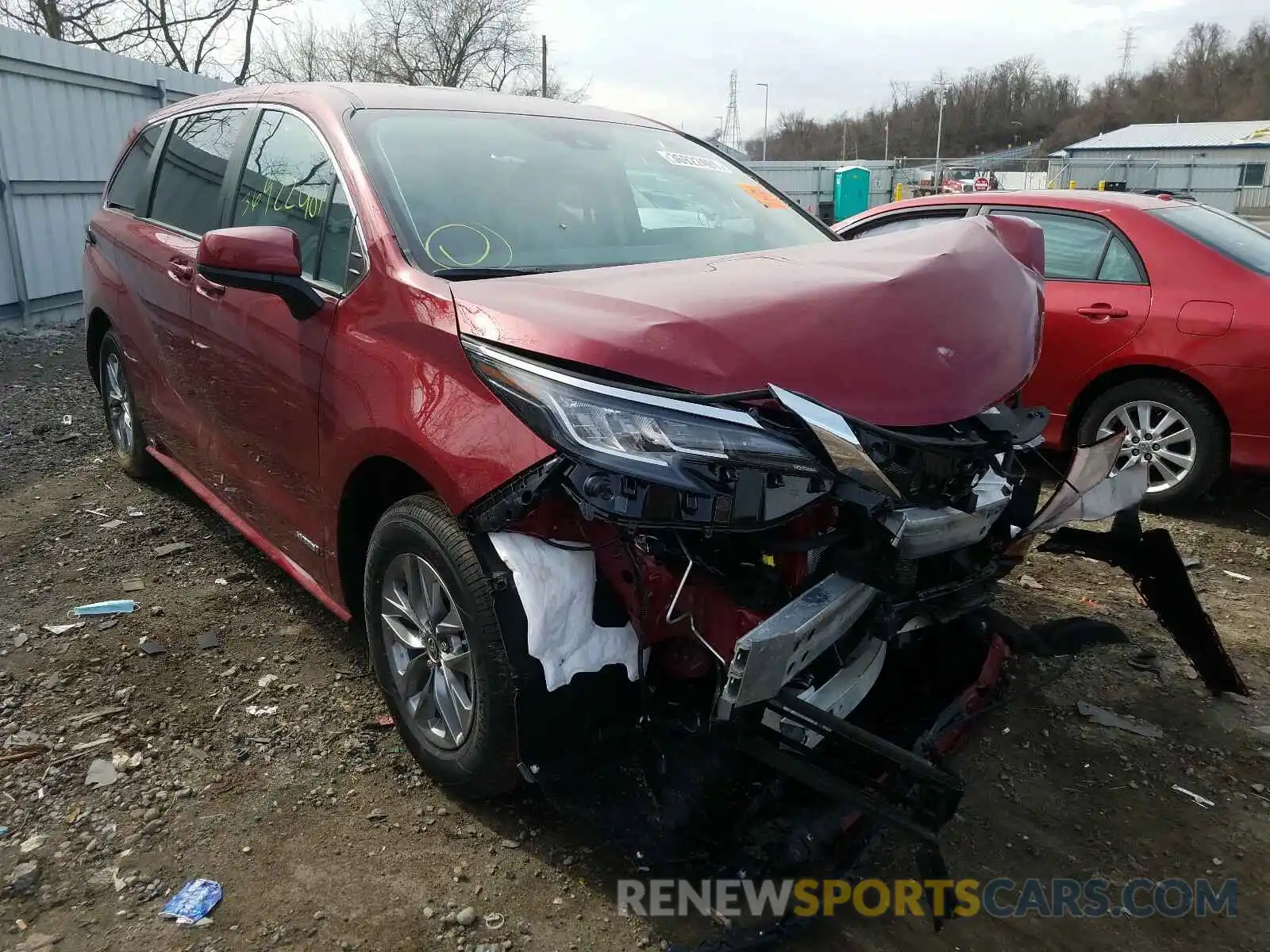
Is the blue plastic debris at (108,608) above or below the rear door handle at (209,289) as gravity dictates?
below

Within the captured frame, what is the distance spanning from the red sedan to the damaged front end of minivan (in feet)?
9.63

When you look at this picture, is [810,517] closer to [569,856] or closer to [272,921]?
[569,856]

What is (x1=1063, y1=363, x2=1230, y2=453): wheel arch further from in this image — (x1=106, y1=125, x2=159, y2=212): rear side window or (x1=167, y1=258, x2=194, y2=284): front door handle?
(x1=106, y1=125, x2=159, y2=212): rear side window

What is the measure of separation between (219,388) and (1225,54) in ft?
359

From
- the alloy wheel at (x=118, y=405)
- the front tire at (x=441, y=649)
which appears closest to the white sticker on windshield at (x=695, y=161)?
the front tire at (x=441, y=649)

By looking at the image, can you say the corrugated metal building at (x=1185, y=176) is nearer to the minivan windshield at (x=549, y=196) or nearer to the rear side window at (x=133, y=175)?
the minivan windshield at (x=549, y=196)

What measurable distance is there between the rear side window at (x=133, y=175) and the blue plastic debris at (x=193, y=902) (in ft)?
11.2

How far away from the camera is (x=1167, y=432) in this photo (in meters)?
4.98

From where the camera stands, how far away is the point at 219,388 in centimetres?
344

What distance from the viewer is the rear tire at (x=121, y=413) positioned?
4766 millimetres

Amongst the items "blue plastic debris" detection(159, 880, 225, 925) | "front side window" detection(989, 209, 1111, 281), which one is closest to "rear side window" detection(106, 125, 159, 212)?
"blue plastic debris" detection(159, 880, 225, 925)

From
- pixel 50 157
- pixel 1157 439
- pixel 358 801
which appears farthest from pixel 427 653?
pixel 50 157

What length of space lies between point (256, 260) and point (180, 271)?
1.36m

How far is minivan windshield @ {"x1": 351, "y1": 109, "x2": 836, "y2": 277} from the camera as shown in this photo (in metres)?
2.69
